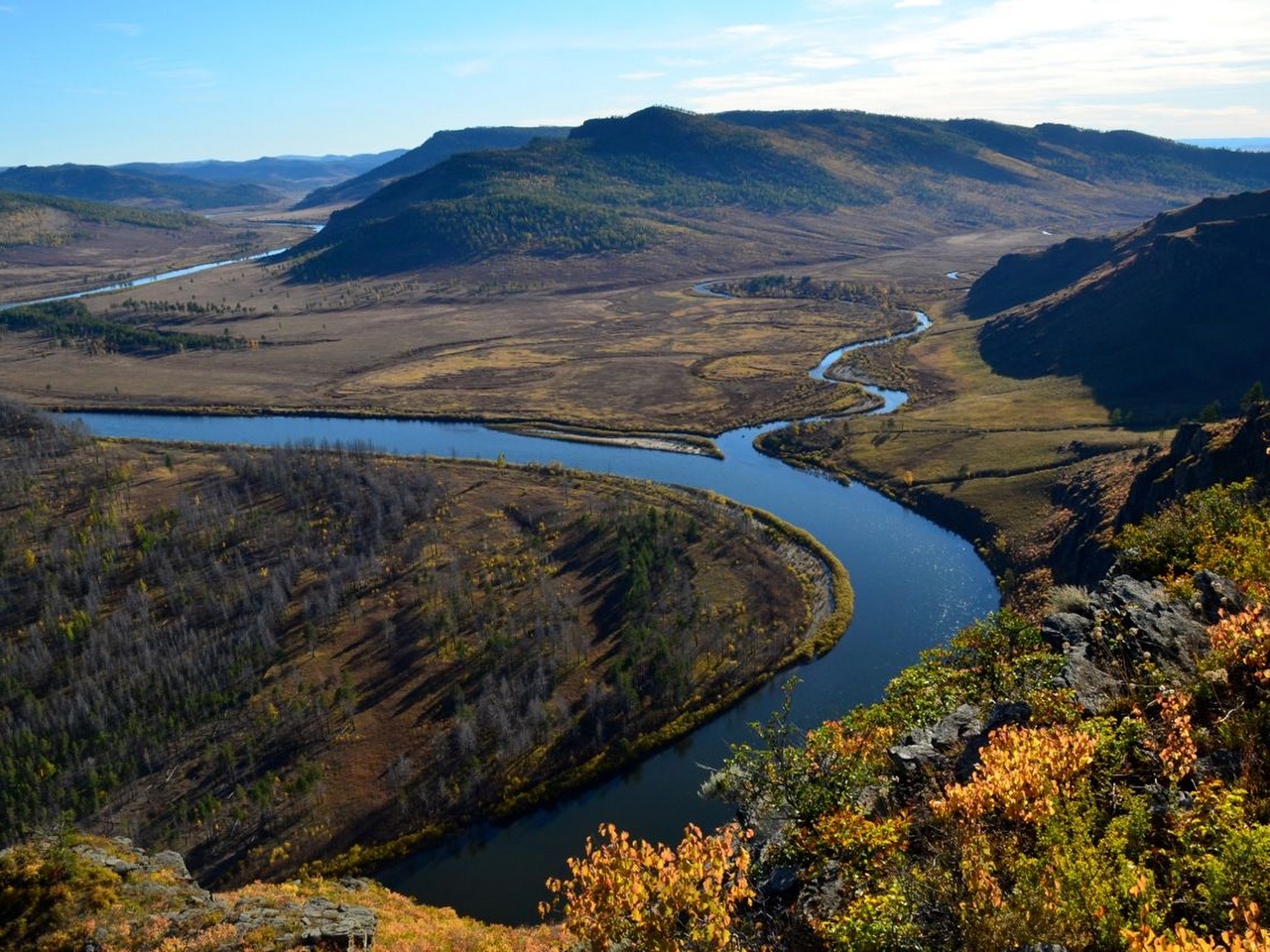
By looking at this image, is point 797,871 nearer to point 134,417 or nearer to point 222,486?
point 222,486

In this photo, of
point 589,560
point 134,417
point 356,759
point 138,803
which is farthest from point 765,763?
point 134,417

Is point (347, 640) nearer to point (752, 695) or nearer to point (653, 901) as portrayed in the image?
point (752, 695)

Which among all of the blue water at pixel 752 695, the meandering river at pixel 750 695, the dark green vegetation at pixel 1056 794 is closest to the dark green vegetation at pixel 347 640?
the meandering river at pixel 750 695

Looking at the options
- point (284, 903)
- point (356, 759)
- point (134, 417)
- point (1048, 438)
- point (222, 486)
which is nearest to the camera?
point (284, 903)

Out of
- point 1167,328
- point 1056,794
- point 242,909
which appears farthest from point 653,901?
point 1167,328

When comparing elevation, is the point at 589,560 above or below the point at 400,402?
below

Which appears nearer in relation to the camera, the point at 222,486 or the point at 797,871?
the point at 797,871

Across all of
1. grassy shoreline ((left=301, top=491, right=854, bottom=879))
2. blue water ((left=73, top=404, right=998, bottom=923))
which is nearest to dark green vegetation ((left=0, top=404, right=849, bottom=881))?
Result: grassy shoreline ((left=301, top=491, right=854, bottom=879))
